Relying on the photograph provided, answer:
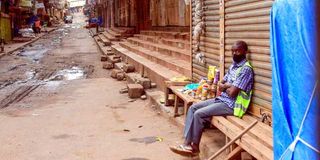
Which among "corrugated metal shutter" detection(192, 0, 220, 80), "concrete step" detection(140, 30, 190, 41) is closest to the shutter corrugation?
"corrugated metal shutter" detection(192, 0, 220, 80)

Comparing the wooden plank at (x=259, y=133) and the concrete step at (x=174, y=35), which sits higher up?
the concrete step at (x=174, y=35)

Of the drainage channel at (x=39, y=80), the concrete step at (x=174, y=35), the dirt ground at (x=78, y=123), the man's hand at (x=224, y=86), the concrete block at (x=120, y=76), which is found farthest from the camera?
the concrete block at (x=120, y=76)

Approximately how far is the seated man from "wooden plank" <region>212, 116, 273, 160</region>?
15 cm

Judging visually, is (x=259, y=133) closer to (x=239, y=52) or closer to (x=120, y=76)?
(x=239, y=52)

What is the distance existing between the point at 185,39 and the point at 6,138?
7411 mm

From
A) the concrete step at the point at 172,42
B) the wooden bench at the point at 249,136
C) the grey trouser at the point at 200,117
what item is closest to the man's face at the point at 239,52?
the grey trouser at the point at 200,117

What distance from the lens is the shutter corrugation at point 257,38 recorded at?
16.4ft

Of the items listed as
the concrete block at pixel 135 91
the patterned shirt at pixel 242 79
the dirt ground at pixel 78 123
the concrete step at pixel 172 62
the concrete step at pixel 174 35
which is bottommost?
the dirt ground at pixel 78 123

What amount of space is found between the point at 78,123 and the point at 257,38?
13.9 feet

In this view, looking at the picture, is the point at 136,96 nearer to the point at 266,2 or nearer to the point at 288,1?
the point at 266,2

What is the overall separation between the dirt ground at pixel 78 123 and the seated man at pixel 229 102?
17.6 inches

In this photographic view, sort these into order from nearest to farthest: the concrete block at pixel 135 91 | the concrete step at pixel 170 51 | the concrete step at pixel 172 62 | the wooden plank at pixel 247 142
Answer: the wooden plank at pixel 247 142 < the concrete step at pixel 172 62 < the concrete block at pixel 135 91 < the concrete step at pixel 170 51

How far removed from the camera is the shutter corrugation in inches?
197

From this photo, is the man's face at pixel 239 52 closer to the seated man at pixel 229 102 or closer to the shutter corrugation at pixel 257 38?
the seated man at pixel 229 102
